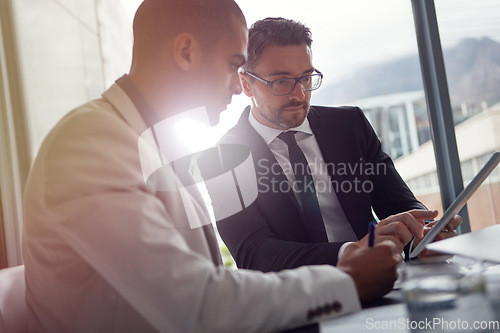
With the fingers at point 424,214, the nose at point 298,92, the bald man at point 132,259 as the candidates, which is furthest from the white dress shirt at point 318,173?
the bald man at point 132,259

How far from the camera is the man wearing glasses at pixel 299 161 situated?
1.88 m

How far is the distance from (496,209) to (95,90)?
274 cm

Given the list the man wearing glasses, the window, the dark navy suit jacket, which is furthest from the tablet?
the window

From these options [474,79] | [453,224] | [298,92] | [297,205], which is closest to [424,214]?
[453,224]

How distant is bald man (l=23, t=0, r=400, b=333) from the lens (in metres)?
0.82

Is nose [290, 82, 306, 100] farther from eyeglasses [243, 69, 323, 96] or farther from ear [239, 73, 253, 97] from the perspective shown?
ear [239, 73, 253, 97]

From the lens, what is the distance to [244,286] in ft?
2.75

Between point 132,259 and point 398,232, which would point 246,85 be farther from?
point 132,259

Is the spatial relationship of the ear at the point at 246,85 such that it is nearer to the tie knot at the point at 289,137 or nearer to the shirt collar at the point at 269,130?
the shirt collar at the point at 269,130

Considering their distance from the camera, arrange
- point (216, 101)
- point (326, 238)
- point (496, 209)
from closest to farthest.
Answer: point (216, 101), point (326, 238), point (496, 209)

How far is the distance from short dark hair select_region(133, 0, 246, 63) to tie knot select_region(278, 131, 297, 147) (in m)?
0.77

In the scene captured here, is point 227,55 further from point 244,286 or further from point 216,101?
point 244,286

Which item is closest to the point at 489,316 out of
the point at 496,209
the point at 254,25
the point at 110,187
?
the point at 110,187

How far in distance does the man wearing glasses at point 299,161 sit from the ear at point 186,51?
0.73 m
